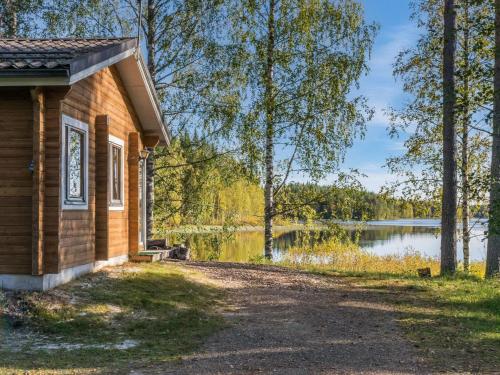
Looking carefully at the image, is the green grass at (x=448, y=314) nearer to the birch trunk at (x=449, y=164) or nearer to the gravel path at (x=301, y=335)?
the gravel path at (x=301, y=335)

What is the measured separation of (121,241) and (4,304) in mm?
5002

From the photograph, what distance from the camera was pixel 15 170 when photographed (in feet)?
30.1

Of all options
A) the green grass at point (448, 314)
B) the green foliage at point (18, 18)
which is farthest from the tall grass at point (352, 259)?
the green foliage at point (18, 18)

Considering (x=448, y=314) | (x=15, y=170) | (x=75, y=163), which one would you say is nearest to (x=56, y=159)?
(x=15, y=170)

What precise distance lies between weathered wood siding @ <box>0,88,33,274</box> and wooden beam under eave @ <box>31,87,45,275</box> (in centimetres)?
15

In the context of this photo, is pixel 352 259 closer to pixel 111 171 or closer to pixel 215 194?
pixel 215 194

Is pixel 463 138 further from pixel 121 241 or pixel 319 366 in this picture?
pixel 319 366

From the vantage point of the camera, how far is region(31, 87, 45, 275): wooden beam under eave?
8992mm

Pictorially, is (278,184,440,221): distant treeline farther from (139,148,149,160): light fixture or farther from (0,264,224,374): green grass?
(0,264,224,374): green grass

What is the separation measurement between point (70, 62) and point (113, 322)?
3.92 metres

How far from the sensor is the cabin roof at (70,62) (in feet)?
28.0

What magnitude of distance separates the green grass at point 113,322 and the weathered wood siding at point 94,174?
0.61m

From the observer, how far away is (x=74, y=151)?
35.0 ft

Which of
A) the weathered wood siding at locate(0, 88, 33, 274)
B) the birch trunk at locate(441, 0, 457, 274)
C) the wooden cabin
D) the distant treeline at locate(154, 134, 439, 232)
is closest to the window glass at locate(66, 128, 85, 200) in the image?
the wooden cabin
